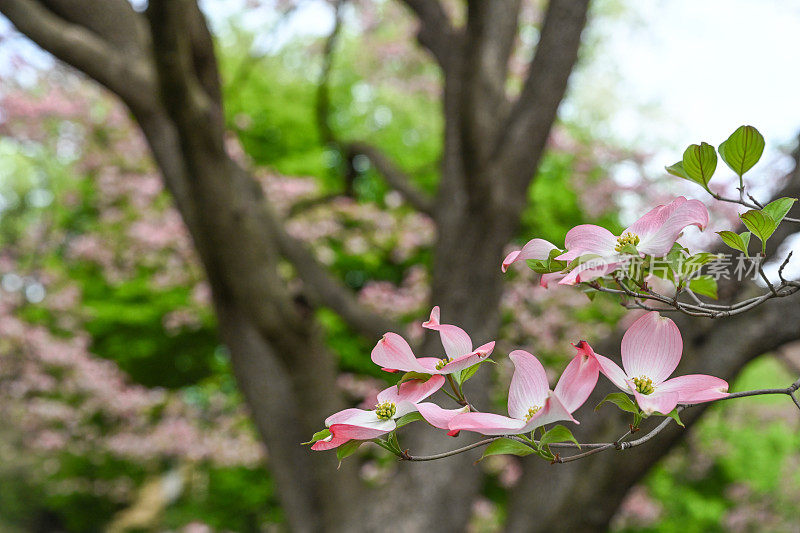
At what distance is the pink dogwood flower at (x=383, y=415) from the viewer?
0.54m

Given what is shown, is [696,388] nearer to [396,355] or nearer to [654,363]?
[654,363]

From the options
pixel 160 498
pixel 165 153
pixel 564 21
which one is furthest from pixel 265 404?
pixel 160 498

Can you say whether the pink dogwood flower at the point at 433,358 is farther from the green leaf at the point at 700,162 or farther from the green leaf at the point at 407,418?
the green leaf at the point at 700,162

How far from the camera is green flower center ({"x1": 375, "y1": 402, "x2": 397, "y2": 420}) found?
1.89 ft

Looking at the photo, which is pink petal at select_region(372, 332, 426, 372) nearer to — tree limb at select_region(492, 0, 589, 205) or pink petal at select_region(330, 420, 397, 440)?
pink petal at select_region(330, 420, 397, 440)

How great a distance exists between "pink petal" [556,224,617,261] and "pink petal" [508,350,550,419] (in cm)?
10

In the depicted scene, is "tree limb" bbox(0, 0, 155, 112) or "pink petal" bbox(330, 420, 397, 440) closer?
"pink petal" bbox(330, 420, 397, 440)

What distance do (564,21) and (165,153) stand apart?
1.59 meters

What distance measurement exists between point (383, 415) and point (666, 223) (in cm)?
29

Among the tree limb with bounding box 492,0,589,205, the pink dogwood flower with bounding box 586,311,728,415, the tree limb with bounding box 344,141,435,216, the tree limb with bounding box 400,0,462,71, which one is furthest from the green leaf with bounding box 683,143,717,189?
the tree limb with bounding box 344,141,435,216

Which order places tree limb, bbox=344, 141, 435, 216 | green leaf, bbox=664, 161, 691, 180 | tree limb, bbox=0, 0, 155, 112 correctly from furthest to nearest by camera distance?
tree limb, bbox=344, 141, 435, 216 → tree limb, bbox=0, 0, 155, 112 → green leaf, bbox=664, 161, 691, 180

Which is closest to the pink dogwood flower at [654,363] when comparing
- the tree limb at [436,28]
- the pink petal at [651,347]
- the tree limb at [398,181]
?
the pink petal at [651,347]

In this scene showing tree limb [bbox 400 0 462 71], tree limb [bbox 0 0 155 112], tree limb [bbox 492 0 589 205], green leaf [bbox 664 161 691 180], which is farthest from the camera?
tree limb [bbox 400 0 462 71]

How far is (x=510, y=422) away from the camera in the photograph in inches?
20.6
